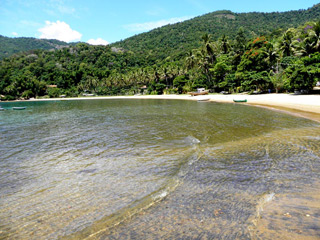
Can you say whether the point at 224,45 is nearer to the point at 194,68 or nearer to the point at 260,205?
the point at 194,68

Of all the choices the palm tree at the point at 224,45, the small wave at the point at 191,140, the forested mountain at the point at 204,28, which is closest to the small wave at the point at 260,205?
the small wave at the point at 191,140

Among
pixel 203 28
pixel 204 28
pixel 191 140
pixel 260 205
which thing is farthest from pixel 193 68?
pixel 203 28

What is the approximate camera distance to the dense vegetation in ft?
131

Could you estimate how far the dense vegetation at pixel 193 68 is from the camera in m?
39.8

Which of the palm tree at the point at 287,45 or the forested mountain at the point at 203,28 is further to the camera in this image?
the forested mountain at the point at 203,28

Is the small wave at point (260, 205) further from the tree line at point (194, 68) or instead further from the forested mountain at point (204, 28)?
the forested mountain at point (204, 28)

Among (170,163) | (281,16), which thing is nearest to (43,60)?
(170,163)

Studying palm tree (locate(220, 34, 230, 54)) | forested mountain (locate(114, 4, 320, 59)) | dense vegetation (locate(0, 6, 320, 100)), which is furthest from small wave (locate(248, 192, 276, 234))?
forested mountain (locate(114, 4, 320, 59))

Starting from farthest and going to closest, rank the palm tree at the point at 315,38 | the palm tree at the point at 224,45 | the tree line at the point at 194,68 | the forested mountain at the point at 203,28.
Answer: the forested mountain at the point at 203,28 < the palm tree at the point at 224,45 < the tree line at the point at 194,68 < the palm tree at the point at 315,38

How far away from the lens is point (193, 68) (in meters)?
80.1

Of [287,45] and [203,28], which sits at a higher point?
[203,28]

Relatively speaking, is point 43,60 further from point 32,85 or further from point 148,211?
point 148,211

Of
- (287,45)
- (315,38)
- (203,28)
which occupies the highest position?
(203,28)

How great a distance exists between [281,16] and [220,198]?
752ft
